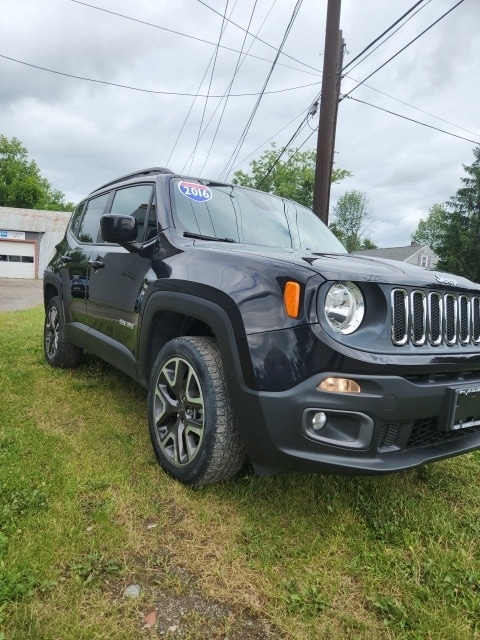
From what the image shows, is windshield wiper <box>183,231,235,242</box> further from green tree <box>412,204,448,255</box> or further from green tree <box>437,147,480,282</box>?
green tree <box>412,204,448,255</box>

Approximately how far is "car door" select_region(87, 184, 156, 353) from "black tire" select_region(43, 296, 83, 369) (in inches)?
38.3

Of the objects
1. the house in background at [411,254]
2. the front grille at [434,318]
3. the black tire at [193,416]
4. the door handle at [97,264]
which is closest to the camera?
the front grille at [434,318]

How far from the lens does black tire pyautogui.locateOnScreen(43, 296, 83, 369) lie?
4574 millimetres

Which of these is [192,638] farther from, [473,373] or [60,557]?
[473,373]

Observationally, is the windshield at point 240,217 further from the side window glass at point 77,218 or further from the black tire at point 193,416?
the side window glass at point 77,218

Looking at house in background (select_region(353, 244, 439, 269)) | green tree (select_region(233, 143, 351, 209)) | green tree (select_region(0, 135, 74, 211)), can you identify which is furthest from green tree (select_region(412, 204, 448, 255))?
green tree (select_region(0, 135, 74, 211))

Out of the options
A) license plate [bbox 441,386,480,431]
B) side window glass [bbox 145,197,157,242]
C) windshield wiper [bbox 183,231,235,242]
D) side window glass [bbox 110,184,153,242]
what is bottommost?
license plate [bbox 441,386,480,431]

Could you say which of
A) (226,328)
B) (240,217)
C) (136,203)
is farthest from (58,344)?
(226,328)

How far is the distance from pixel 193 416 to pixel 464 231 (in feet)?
112

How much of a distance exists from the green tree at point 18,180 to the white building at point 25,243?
2571 centimetres

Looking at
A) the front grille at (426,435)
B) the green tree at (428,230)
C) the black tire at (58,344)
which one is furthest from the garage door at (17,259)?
the green tree at (428,230)

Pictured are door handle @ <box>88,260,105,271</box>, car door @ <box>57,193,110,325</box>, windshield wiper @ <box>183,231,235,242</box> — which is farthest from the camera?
car door @ <box>57,193,110,325</box>

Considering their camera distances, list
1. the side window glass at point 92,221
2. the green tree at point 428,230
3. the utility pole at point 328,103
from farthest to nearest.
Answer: the green tree at point 428,230, the utility pole at point 328,103, the side window glass at point 92,221

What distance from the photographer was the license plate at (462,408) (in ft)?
6.47
